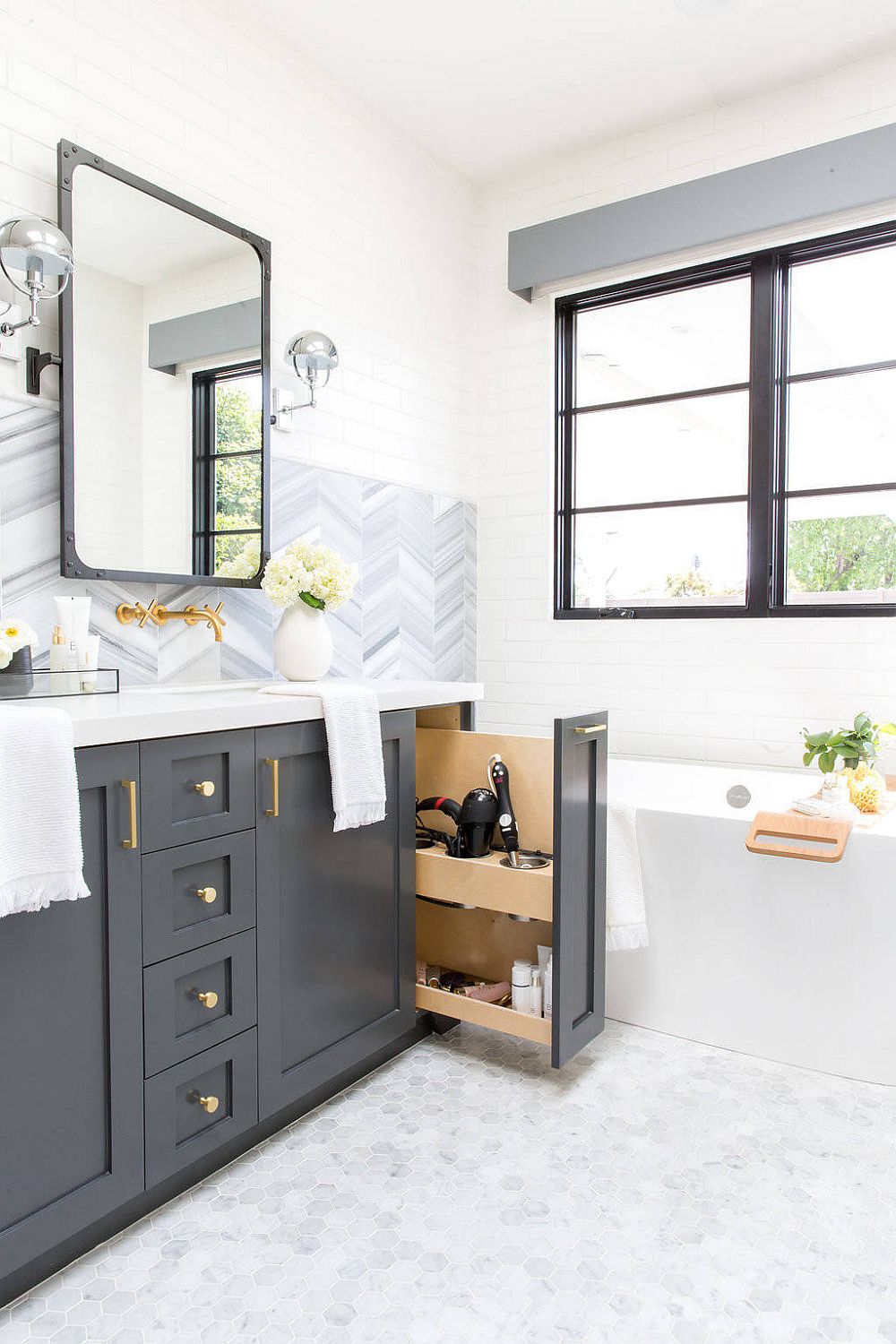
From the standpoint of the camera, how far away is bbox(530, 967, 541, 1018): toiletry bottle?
7.27ft

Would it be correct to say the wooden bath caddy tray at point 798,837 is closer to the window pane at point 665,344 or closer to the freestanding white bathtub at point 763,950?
the freestanding white bathtub at point 763,950

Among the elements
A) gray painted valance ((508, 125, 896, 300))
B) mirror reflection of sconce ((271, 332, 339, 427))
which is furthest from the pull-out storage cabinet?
gray painted valance ((508, 125, 896, 300))

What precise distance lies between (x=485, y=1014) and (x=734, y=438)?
7.18ft

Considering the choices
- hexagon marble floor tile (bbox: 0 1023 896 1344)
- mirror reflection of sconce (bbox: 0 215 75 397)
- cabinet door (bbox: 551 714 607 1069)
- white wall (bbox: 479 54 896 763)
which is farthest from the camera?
white wall (bbox: 479 54 896 763)

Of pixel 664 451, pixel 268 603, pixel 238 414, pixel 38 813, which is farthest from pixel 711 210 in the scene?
pixel 38 813

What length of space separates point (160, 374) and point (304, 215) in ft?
3.01

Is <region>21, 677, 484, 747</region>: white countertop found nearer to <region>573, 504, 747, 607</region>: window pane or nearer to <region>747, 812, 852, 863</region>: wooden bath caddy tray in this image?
<region>747, 812, 852, 863</region>: wooden bath caddy tray

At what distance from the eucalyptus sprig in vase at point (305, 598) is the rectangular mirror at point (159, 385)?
0.25m

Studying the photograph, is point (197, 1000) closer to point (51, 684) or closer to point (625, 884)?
point (51, 684)

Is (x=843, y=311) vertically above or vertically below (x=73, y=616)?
above

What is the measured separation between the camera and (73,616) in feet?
6.54

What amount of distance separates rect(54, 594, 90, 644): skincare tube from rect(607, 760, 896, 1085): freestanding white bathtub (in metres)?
1.48

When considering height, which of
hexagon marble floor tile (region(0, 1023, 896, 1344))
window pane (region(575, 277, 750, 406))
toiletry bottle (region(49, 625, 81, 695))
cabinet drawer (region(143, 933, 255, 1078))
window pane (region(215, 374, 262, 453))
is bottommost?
hexagon marble floor tile (region(0, 1023, 896, 1344))

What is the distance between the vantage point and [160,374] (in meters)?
2.25
